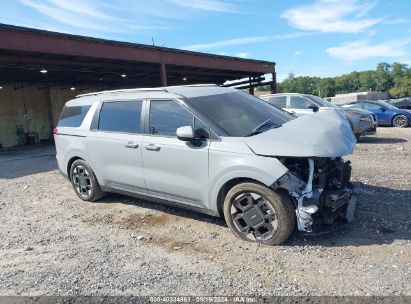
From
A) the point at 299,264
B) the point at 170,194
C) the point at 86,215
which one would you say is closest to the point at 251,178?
the point at 299,264

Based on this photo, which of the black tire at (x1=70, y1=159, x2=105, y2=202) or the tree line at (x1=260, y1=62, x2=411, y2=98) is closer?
the black tire at (x1=70, y1=159, x2=105, y2=202)

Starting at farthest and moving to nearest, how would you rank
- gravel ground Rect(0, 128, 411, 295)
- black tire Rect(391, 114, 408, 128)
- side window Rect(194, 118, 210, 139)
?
black tire Rect(391, 114, 408, 128) → side window Rect(194, 118, 210, 139) → gravel ground Rect(0, 128, 411, 295)

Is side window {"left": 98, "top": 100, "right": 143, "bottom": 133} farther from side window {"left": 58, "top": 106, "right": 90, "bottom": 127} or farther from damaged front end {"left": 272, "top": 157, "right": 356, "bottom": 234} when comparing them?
damaged front end {"left": 272, "top": 157, "right": 356, "bottom": 234}

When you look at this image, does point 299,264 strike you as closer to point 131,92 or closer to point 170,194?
point 170,194

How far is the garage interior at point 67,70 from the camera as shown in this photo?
1257 cm

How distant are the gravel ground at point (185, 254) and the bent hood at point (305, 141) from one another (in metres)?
1.05

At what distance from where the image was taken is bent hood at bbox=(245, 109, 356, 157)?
3781 mm

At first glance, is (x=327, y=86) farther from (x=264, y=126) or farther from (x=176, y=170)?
(x=176, y=170)

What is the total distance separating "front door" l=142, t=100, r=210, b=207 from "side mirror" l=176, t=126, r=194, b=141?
0.14 m

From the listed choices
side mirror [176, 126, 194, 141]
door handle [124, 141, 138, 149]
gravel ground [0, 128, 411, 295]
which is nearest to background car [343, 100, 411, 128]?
gravel ground [0, 128, 411, 295]

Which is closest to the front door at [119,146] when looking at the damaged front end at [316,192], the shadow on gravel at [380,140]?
the damaged front end at [316,192]

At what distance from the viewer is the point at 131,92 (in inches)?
219

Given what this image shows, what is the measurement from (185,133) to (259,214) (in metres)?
1.27

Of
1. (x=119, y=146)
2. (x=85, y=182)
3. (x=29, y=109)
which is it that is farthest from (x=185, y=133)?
(x=29, y=109)
